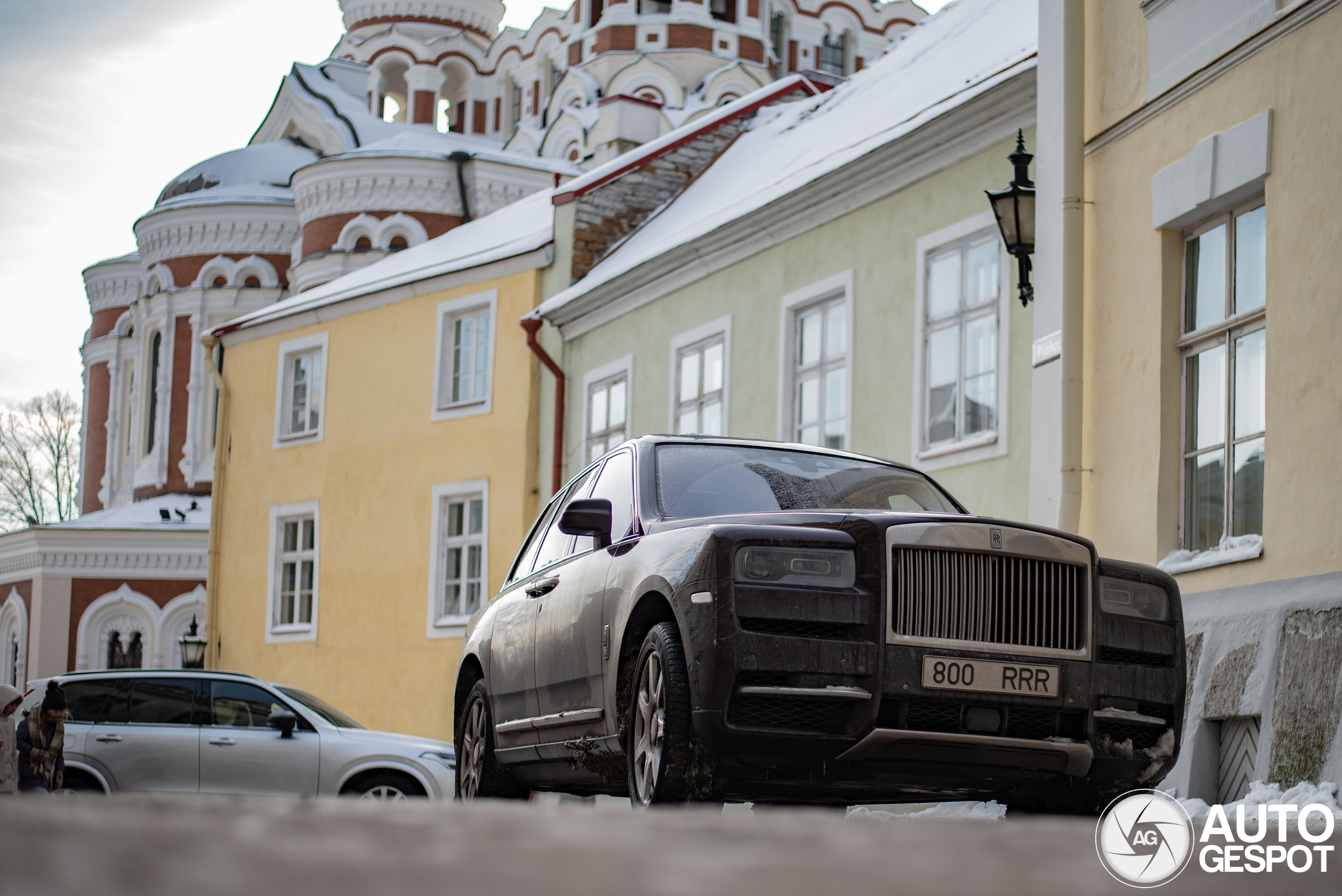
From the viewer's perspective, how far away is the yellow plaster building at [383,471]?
21.8 meters

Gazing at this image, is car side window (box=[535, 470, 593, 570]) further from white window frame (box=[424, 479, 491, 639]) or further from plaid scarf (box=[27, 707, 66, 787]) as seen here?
white window frame (box=[424, 479, 491, 639])

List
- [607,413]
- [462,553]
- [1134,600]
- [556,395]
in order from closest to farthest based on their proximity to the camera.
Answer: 1. [1134,600]
2. [607,413]
3. [556,395]
4. [462,553]

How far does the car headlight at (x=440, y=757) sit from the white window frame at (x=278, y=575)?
34.9 feet

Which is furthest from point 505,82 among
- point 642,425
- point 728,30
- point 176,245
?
point 642,425

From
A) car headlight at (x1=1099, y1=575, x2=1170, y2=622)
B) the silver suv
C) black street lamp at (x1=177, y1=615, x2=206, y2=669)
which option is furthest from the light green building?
black street lamp at (x1=177, y1=615, x2=206, y2=669)

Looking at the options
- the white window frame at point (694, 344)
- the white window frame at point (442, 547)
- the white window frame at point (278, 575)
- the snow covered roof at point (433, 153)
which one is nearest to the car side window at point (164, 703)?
the white window frame at point (694, 344)

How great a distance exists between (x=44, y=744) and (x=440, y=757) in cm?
333

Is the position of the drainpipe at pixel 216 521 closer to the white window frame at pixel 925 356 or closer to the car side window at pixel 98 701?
the car side window at pixel 98 701

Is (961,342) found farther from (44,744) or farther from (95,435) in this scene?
(95,435)

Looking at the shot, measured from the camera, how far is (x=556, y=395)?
21.0m

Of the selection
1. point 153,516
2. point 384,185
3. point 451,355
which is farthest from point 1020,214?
point 153,516

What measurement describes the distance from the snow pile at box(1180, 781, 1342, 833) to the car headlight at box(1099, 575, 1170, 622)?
1.08 m

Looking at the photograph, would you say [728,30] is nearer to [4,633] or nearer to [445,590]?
[4,633]

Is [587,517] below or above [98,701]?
above
